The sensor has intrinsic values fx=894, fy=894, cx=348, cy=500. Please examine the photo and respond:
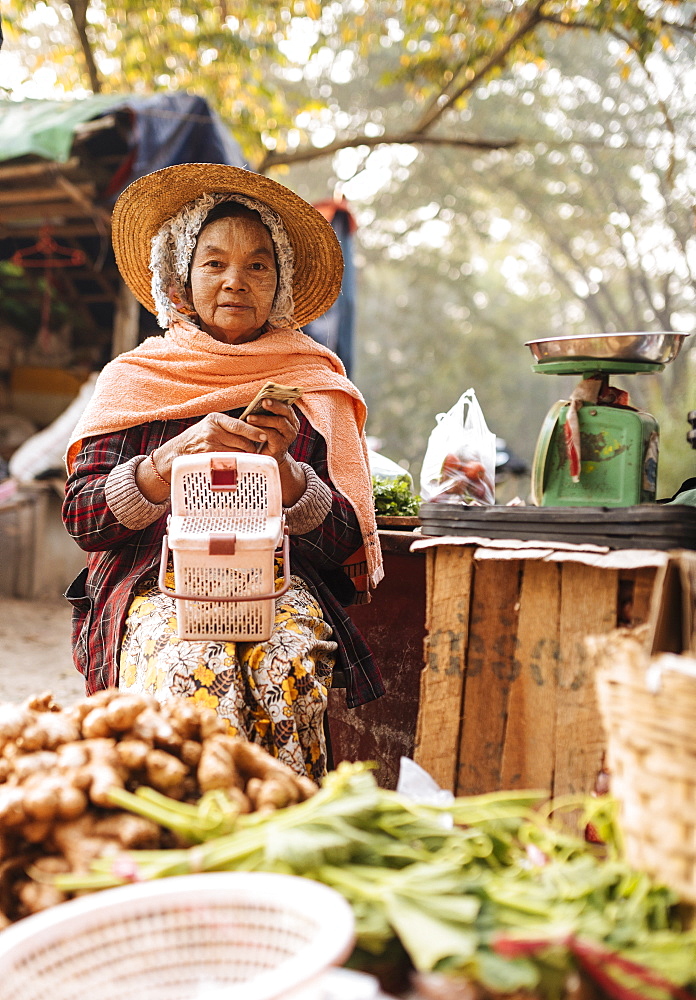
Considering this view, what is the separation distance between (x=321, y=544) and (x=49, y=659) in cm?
370

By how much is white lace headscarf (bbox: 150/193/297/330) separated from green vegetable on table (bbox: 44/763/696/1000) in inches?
64.9

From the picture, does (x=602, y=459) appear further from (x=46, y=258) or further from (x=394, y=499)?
(x=46, y=258)

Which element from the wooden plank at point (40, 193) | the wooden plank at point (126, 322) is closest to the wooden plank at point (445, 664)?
the wooden plank at point (40, 193)

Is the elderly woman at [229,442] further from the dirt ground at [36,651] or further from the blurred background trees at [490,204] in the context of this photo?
Result: the blurred background trees at [490,204]

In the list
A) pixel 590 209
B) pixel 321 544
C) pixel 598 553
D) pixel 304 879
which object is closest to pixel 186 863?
pixel 304 879

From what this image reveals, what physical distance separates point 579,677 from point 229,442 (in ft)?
3.42

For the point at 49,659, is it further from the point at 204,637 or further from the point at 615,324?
the point at 615,324

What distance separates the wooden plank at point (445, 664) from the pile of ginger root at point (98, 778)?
677 mm

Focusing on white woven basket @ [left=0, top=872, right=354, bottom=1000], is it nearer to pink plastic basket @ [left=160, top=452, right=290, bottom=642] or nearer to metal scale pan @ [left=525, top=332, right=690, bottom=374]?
pink plastic basket @ [left=160, top=452, right=290, bottom=642]

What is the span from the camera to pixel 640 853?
1.29m

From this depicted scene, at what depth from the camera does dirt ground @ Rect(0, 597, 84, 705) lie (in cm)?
498

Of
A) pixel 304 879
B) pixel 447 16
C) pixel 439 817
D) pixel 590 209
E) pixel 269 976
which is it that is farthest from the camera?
pixel 590 209

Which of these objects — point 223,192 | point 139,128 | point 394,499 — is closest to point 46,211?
point 139,128

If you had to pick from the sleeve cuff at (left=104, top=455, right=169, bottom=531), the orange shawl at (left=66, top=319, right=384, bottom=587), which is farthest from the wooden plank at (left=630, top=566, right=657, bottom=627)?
the sleeve cuff at (left=104, top=455, right=169, bottom=531)
